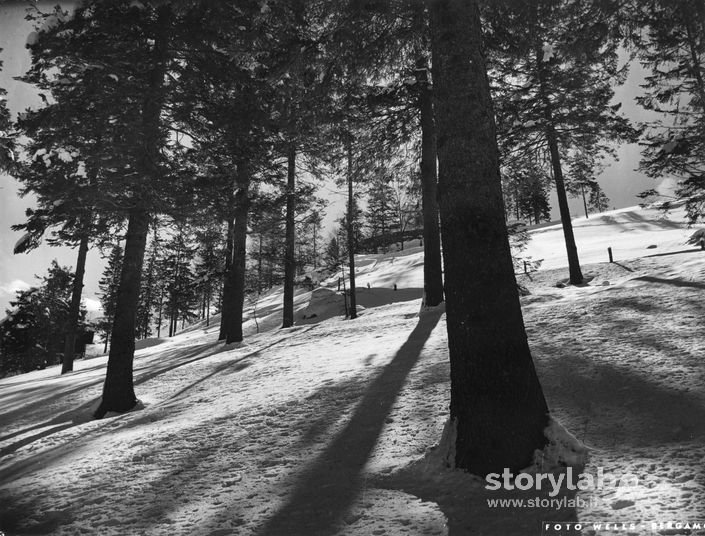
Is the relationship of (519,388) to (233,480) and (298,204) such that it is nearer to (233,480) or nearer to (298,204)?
(233,480)

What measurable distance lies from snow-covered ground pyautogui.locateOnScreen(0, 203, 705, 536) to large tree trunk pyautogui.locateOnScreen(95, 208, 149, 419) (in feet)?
2.34

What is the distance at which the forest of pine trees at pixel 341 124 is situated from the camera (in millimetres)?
3111

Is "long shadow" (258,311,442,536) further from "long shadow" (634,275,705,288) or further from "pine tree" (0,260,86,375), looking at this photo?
"pine tree" (0,260,86,375)

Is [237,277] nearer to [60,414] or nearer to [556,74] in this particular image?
→ [60,414]

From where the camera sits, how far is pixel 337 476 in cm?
347

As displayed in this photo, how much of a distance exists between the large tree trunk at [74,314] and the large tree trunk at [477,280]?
19.3m

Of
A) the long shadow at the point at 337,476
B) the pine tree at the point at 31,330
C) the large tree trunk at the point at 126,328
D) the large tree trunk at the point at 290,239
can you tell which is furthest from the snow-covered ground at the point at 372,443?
the pine tree at the point at 31,330

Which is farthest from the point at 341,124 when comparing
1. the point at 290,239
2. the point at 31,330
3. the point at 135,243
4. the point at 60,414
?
the point at 31,330

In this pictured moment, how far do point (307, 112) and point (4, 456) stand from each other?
7776 mm

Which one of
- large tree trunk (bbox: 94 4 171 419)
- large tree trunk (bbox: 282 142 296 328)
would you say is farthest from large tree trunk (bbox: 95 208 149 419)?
large tree trunk (bbox: 282 142 296 328)

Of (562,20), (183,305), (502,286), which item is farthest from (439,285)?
(183,305)

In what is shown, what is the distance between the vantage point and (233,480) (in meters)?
3.63

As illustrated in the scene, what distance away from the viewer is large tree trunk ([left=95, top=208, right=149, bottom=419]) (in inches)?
313

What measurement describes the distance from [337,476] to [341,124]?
847 centimetres
